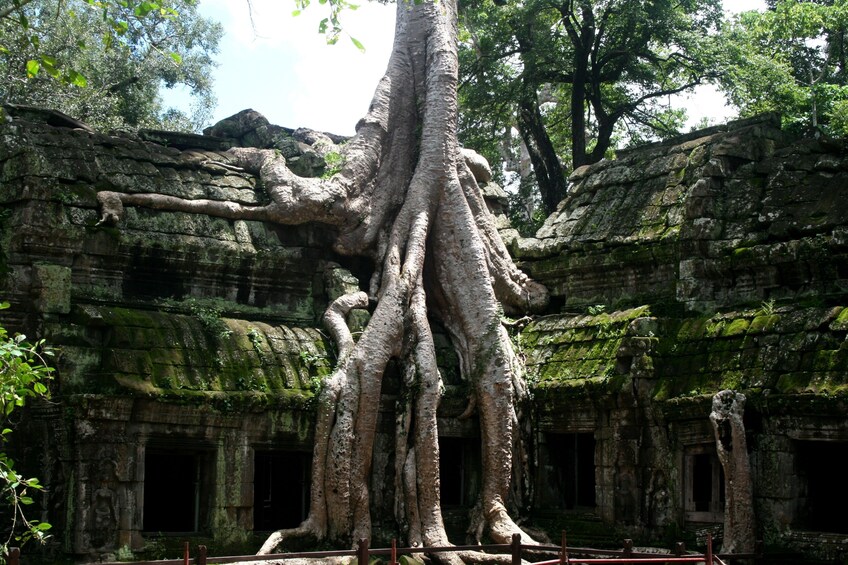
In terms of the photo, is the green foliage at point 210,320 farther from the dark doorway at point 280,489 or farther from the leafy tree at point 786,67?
the leafy tree at point 786,67

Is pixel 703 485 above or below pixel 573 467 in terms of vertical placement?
below

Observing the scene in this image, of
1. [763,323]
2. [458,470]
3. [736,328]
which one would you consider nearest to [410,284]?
[458,470]

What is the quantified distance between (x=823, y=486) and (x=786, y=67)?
Answer: 10.3m

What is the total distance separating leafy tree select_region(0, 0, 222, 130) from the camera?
22.0m

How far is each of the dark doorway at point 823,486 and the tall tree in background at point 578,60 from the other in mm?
10023

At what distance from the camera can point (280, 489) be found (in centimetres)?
1510

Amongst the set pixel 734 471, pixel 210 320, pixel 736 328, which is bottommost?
pixel 734 471

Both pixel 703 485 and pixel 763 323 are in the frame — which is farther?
pixel 703 485

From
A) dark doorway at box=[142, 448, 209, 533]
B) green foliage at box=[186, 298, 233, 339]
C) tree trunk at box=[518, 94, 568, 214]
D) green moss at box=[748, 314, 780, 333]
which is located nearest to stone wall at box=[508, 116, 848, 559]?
green moss at box=[748, 314, 780, 333]

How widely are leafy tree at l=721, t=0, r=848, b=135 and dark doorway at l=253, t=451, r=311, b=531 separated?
9.21m

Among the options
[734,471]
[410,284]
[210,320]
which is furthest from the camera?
[410,284]

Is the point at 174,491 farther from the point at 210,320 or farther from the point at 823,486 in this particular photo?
the point at 823,486

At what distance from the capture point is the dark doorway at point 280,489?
587 inches

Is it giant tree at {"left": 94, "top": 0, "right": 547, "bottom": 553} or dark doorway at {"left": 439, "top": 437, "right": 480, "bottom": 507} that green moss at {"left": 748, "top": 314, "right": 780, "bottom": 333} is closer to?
giant tree at {"left": 94, "top": 0, "right": 547, "bottom": 553}
